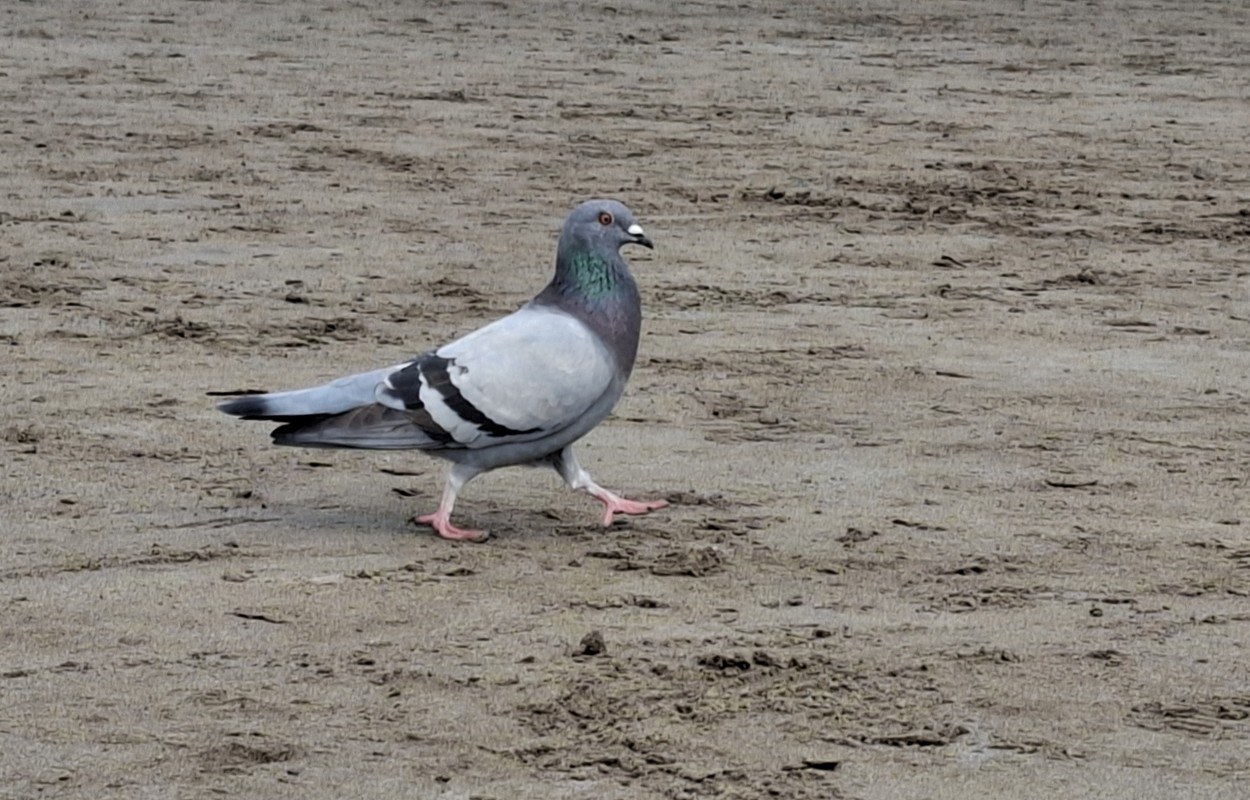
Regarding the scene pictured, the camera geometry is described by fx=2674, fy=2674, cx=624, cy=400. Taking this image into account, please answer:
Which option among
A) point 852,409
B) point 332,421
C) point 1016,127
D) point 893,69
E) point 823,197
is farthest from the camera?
point 893,69

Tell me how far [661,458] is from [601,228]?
834 mm

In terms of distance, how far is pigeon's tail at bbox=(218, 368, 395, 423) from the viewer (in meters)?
6.15

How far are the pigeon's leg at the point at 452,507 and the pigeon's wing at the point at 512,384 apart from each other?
0.10m

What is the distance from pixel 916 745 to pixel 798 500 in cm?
178

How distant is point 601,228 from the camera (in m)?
6.42

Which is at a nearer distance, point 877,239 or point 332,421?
point 332,421

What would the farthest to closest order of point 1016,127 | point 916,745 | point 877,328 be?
point 1016,127 → point 877,328 → point 916,745

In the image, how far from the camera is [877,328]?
28.3ft

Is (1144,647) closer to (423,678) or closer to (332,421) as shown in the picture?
(423,678)

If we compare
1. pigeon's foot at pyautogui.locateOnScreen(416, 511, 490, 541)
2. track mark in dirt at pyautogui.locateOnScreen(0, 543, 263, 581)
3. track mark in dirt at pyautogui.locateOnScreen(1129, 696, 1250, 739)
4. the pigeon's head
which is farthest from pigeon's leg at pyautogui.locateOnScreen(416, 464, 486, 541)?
track mark in dirt at pyautogui.locateOnScreen(1129, 696, 1250, 739)

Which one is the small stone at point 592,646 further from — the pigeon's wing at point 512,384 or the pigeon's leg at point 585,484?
the pigeon's leg at point 585,484

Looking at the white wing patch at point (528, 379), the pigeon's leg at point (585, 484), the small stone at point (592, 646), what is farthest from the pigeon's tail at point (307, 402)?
the small stone at point (592, 646)

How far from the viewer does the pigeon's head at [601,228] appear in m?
6.38

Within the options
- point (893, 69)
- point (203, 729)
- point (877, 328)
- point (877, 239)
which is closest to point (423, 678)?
point (203, 729)
